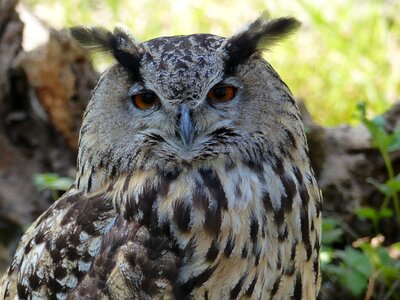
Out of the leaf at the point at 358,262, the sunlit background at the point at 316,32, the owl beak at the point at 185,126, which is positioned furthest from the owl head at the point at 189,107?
the sunlit background at the point at 316,32

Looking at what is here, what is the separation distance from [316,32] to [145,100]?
2.92 meters

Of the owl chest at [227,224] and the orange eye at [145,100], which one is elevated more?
the orange eye at [145,100]

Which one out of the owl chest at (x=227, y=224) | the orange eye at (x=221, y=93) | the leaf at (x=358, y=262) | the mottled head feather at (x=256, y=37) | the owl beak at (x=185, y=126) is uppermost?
the mottled head feather at (x=256, y=37)

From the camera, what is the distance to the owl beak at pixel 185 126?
2.42m

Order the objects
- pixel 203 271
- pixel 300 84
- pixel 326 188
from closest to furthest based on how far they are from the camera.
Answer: pixel 203 271 → pixel 326 188 → pixel 300 84

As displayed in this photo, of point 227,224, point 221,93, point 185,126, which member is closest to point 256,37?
point 221,93

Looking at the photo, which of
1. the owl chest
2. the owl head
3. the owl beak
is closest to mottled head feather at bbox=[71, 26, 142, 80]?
the owl head

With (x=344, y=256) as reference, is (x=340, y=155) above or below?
above

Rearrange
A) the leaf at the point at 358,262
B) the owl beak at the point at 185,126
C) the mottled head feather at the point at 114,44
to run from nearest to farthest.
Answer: the owl beak at the point at 185,126 → the mottled head feather at the point at 114,44 → the leaf at the point at 358,262

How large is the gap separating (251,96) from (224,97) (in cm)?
7

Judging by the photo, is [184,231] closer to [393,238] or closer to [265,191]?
[265,191]

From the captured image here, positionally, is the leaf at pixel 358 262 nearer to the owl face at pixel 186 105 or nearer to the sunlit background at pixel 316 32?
the owl face at pixel 186 105

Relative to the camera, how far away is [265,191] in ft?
8.31

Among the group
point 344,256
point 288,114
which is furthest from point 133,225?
point 344,256
